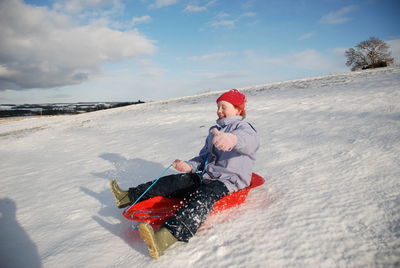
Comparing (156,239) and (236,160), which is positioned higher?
(236,160)

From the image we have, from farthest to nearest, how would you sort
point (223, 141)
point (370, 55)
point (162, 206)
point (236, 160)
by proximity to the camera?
1. point (370, 55)
2. point (162, 206)
3. point (236, 160)
4. point (223, 141)

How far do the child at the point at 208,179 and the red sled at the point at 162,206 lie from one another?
0.16 ft

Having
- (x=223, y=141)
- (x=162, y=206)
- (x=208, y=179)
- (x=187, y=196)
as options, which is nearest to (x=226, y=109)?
(x=223, y=141)

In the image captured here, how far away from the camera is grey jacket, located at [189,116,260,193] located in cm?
170

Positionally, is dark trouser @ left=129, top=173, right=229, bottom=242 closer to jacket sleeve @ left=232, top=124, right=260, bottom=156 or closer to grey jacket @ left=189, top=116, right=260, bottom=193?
grey jacket @ left=189, top=116, right=260, bottom=193

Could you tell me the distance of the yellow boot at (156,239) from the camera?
1.25m

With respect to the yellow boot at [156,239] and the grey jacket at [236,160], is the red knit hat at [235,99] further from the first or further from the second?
the yellow boot at [156,239]

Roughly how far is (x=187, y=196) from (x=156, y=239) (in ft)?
2.21

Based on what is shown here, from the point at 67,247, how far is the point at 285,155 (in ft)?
7.34

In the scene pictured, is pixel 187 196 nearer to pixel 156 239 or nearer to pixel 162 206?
pixel 162 206

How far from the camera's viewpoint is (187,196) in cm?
194

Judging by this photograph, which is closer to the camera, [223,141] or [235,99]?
[223,141]

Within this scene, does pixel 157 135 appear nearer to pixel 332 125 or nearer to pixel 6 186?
pixel 6 186

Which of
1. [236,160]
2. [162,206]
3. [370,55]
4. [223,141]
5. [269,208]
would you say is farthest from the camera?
[370,55]
